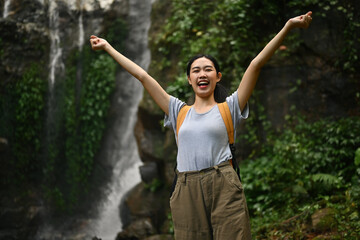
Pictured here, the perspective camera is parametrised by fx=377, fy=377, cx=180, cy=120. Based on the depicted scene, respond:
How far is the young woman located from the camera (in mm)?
2246

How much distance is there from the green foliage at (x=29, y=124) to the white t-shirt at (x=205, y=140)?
7580mm

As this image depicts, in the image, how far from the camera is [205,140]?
235 centimetres

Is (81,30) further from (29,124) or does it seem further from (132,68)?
(132,68)

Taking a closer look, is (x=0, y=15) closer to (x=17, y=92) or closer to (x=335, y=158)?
(x=17, y=92)

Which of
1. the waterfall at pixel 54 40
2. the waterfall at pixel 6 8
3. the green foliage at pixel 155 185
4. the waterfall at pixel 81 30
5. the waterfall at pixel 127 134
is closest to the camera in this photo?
the green foliage at pixel 155 185

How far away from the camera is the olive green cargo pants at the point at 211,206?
2227mm

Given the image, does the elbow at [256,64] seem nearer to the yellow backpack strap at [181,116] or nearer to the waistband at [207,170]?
the yellow backpack strap at [181,116]

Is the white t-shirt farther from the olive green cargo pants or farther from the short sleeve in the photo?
the short sleeve

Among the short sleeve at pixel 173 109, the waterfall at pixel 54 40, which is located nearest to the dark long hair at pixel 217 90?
the short sleeve at pixel 173 109

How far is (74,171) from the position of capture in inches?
372

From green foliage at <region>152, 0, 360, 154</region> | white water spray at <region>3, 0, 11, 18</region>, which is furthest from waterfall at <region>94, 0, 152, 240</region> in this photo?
white water spray at <region>3, 0, 11, 18</region>

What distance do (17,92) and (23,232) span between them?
3.28 m

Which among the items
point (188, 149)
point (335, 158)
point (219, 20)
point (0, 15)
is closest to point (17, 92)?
point (0, 15)

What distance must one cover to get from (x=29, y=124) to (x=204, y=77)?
7.66 meters
